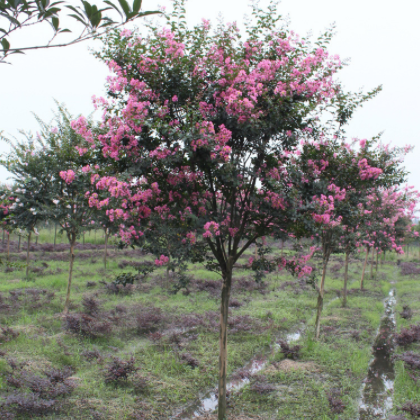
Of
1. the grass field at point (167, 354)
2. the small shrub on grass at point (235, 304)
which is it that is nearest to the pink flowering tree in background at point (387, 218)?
the grass field at point (167, 354)

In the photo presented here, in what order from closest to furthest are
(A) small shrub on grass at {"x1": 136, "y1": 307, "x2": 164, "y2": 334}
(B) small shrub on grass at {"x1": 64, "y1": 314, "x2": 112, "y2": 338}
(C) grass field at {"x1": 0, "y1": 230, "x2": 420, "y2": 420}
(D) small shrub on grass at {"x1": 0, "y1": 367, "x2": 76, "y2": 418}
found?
(D) small shrub on grass at {"x1": 0, "y1": 367, "x2": 76, "y2": 418}, (C) grass field at {"x1": 0, "y1": 230, "x2": 420, "y2": 420}, (B) small shrub on grass at {"x1": 64, "y1": 314, "x2": 112, "y2": 338}, (A) small shrub on grass at {"x1": 136, "y1": 307, "x2": 164, "y2": 334}

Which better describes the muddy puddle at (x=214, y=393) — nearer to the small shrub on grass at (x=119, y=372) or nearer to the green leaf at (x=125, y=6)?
the small shrub on grass at (x=119, y=372)

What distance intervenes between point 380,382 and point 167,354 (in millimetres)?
4086

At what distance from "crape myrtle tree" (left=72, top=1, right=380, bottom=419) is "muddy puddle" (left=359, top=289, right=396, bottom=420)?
3443 millimetres

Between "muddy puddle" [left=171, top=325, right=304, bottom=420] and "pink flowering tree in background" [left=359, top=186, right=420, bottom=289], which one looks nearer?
"muddy puddle" [left=171, top=325, right=304, bottom=420]

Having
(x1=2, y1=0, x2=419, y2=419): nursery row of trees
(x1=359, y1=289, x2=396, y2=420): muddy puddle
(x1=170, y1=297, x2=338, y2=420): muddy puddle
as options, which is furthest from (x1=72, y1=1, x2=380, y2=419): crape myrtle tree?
(x1=359, y1=289, x2=396, y2=420): muddy puddle

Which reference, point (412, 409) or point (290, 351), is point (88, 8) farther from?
point (290, 351)

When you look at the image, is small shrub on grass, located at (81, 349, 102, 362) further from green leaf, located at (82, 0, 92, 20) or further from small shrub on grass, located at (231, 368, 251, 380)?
green leaf, located at (82, 0, 92, 20)

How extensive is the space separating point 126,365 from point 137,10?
584 centimetres

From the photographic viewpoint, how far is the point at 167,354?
6961mm

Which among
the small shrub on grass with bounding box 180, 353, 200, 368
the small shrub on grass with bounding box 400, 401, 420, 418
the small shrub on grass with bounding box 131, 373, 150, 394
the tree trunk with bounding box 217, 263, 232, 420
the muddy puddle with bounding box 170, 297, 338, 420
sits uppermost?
the tree trunk with bounding box 217, 263, 232, 420

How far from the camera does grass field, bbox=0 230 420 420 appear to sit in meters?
5.18

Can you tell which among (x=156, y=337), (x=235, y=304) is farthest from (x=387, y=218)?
(x=156, y=337)

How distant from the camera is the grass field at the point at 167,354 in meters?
5.18
